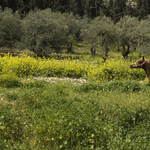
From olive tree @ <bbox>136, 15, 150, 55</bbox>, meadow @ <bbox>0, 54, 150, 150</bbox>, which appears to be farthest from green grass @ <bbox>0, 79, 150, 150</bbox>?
olive tree @ <bbox>136, 15, 150, 55</bbox>

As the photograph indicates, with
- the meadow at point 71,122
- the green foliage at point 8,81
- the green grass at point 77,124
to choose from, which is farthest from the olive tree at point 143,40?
the green foliage at point 8,81

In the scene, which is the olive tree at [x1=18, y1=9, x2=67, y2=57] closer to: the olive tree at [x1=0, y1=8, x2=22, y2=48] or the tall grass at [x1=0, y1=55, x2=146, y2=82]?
the olive tree at [x1=0, y1=8, x2=22, y2=48]

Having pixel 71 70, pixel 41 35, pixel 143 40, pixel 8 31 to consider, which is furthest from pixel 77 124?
pixel 8 31

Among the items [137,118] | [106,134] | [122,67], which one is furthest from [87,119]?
[122,67]

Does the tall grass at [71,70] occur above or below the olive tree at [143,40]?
below

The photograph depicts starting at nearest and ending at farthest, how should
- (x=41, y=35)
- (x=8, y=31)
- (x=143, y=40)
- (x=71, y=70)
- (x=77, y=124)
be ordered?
(x=77, y=124) < (x=71, y=70) < (x=41, y=35) < (x=143, y=40) < (x=8, y=31)

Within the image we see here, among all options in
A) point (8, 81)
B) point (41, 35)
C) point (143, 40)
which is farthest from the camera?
point (143, 40)

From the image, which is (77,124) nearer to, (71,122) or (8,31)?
(71,122)

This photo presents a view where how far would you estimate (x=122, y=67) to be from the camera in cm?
1284

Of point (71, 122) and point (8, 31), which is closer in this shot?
point (71, 122)

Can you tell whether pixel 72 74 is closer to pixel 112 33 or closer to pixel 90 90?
pixel 90 90

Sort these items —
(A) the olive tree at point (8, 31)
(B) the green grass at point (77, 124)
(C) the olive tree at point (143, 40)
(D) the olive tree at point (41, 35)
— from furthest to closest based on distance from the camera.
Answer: (A) the olive tree at point (8, 31)
(D) the olive tree at point (41, 35)
(C) the olive tree at point (143, 40)
(B) the green grass at point (77, 124)

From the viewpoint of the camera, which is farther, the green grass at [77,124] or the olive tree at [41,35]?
the olive tree at [41,35]

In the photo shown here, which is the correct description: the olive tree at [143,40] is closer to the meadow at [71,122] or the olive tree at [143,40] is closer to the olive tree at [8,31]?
the meadow at [71,122]
